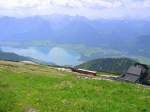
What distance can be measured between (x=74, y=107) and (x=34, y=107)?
332 cm

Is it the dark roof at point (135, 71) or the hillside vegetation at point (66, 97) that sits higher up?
the dark roof at point (135, 71)

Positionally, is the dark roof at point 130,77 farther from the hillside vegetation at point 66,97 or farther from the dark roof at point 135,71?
the hillside vegetation at point 66,97

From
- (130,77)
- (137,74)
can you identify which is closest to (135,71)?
(137,74)

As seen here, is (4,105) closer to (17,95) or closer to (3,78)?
(17,95)

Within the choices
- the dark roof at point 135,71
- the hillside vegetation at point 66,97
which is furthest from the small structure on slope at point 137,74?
the hillside vegetation at point 66,97

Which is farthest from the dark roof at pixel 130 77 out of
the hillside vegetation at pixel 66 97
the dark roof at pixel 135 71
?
the hillside vegetation at pixel 66 97

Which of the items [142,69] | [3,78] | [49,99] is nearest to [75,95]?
[49,99]

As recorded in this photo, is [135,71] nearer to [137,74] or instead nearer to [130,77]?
[137,74]

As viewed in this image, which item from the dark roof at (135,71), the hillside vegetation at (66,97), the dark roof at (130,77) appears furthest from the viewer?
the dark roof at (135,71)

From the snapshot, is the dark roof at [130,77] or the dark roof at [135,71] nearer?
the dark roof at [130,77]

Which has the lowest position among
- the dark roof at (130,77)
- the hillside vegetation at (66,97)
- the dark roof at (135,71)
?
the hillside vegetation at (66,97)

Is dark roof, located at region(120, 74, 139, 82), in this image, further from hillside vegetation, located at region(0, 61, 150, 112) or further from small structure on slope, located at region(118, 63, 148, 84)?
hillside vegetation, located at region(0, 61, 150, 112)

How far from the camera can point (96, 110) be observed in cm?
2738

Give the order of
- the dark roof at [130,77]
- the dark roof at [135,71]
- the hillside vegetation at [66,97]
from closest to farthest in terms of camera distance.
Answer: the hillside vegetation at [66,97] → the dark roof at [130,77] → the dark roof at [135,71]
